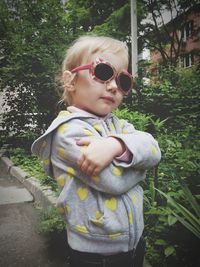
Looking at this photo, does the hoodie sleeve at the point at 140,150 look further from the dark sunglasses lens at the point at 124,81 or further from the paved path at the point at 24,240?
the paved path at the point at 24,240

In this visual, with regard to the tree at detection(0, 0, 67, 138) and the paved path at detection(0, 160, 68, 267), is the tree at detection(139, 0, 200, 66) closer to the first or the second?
the tree at detection(0, 0, 67, 138)

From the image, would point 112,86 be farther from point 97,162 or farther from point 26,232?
point 26,232

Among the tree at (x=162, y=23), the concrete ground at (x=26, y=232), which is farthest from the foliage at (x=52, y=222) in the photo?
the tree at (x=162, y=23)

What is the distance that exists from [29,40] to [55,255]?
21.0 ft

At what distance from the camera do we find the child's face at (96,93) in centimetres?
143

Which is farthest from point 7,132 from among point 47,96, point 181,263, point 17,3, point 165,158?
point 181,263

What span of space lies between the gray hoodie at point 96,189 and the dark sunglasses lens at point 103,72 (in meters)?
0.19

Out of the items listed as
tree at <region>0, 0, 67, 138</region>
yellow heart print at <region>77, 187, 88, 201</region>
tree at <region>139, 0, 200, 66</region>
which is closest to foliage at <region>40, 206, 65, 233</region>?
yellow heart print at <region>77, 187, 88, 201</region>

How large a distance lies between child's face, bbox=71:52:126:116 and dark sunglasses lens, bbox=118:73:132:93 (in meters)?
0.03

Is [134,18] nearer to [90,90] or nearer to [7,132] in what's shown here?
[7,132]

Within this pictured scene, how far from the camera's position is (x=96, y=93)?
143cm

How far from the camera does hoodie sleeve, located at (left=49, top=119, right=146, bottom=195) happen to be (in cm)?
128

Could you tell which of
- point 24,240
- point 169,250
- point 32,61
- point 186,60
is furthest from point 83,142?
point 186,60

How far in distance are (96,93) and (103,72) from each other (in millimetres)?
99
